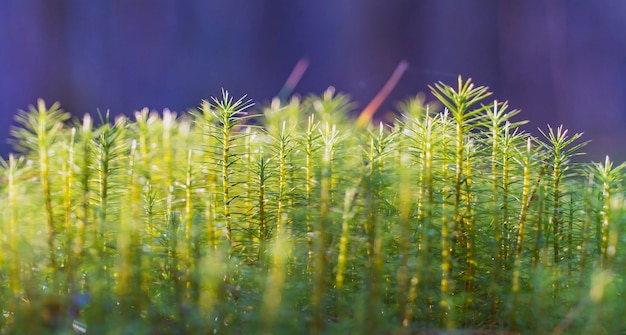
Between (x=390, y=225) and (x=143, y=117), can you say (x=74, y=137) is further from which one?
(x=390, y=225)

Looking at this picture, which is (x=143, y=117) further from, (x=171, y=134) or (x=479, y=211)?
(x=479, y=211)

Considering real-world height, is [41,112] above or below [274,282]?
above

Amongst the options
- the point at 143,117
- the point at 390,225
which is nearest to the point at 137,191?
the point at 143,117

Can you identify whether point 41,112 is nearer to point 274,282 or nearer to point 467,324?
point 274,282

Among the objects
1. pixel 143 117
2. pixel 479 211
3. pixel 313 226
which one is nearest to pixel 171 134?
pixel 143 117

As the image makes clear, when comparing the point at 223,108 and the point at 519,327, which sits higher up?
the point at 223,108

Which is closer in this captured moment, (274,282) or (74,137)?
(274,282)
